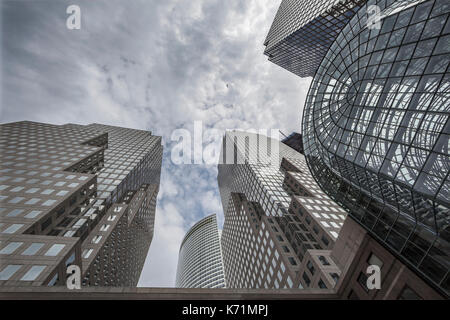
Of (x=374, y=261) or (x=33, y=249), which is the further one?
(x=33, y=249)

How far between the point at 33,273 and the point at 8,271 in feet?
8.14

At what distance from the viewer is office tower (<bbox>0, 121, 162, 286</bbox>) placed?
2383 centimetres

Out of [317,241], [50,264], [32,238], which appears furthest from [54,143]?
[317,241]

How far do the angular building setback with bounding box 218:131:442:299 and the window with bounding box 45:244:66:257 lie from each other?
1387 inches

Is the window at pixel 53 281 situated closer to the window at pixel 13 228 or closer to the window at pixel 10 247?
the window at pixel 10 247

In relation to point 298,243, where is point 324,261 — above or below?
above

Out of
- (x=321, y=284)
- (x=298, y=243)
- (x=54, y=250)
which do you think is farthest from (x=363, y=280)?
(x=54, y=250)

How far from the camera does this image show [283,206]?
62.3 metres

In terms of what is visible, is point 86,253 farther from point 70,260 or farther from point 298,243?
point 298,243

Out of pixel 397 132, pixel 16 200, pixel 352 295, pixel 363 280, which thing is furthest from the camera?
pixel 16 200

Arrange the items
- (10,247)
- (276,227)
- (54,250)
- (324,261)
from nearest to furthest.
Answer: (10,247) → (54,250) → (324,261) → (276,227)

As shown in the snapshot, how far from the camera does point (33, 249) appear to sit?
24.1 meters
